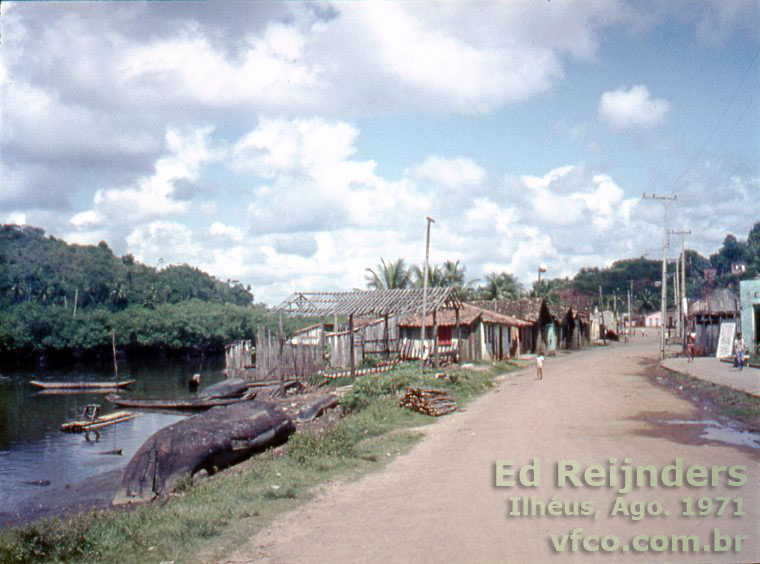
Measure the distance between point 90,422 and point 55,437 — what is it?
1.35m

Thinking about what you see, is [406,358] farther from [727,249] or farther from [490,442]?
[727,249]

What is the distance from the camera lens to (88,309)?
217ft

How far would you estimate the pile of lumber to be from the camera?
1680cm

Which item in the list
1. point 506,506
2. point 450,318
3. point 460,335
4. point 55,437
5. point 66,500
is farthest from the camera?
point 450,318

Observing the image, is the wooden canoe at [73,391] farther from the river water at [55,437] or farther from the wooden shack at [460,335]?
the wooden shack at [460,335]

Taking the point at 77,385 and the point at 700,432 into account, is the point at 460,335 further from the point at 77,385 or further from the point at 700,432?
the point at 77,385

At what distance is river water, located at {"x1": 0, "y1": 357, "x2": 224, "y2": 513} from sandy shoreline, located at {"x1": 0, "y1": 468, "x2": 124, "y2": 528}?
34 cm

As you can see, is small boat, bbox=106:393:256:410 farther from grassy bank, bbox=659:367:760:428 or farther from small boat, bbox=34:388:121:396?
grassy bank, bbox=659:367:760:428

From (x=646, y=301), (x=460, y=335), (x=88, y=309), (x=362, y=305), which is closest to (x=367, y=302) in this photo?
(x=362, y=305)

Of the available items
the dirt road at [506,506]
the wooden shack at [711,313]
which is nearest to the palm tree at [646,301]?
the wooden shack at [711,313]

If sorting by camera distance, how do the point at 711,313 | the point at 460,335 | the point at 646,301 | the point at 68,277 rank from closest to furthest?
1. the point at 460,335
2. the point at 711,313
3. the point at 68,277
4. the point at 646,301

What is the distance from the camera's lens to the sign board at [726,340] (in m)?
30.7

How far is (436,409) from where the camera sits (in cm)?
1678

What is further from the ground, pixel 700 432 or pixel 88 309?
pixel 88 309
